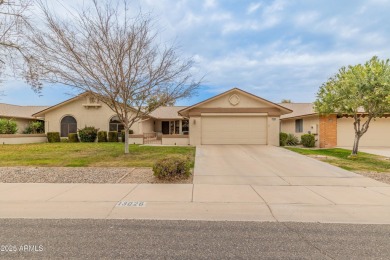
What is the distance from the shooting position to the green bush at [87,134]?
23250mm

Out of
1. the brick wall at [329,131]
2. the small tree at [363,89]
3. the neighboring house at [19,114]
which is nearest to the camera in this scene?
the small tree at [363,89]

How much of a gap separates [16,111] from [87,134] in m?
12.2

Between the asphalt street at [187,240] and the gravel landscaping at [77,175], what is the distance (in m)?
3.41

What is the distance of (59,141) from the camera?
23766 millimetres

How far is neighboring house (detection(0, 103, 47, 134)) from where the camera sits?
83.9 feet

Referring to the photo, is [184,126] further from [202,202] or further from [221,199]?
[202,202]

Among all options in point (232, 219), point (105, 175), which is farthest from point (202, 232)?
point (105, 175)

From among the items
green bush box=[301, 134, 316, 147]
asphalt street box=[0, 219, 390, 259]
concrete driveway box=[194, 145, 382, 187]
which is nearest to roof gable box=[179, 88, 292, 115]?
green bush box=[301, 134, 316, 147]

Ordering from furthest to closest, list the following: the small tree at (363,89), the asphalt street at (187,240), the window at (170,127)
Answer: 1. the window at (170,127)
2. the small tree at (363,89)
3. the asphalt street at (187,240)

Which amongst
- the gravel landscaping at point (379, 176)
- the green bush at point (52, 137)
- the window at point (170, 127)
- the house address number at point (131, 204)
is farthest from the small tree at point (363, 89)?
the green bush at point (52, 137)

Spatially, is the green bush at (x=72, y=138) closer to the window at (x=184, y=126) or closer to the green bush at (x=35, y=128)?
the green bush at (x=35, y=128)

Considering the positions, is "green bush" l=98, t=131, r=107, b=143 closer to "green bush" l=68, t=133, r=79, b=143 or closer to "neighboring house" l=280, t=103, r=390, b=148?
"green bush" l=68, t=133, r=79, b=143

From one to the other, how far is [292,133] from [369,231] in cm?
2217

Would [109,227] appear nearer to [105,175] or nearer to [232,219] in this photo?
[232,219]
